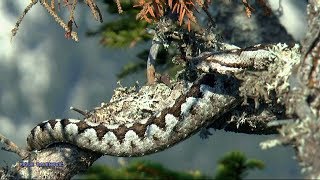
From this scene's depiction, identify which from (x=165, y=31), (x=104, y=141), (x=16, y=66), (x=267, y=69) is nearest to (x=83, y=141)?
(x=104, y=141)

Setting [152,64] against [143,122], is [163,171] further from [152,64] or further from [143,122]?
[152,64]

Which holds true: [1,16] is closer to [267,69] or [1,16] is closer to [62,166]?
[62,166]

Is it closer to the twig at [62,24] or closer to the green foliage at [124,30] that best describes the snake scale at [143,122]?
the twig at [62,24]

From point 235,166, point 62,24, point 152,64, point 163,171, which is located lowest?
point 163,171

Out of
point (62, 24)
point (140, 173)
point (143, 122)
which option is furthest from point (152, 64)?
point (62, 24)

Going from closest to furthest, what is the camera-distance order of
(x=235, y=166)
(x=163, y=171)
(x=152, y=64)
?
(x=163, y=171) → (x=235, y=166) → (x=152, y=64)

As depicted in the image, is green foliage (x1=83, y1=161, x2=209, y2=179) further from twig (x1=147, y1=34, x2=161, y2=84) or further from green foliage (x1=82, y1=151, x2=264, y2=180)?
twig (x1=147, y1=34, x2=161, y2=84)

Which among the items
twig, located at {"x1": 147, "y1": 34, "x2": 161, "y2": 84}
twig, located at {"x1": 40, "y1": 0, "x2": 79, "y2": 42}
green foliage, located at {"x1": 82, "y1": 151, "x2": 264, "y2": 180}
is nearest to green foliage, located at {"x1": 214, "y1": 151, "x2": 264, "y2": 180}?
green foliage, located at {"x1": 82, "y1": 151, "x2": 264, "y2": 180}
